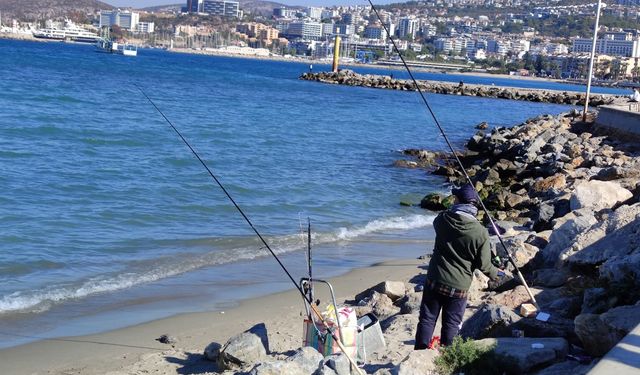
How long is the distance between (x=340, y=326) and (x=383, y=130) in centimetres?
2618

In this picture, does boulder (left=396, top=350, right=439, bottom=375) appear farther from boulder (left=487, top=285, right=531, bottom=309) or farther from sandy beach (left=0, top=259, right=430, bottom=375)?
sandy beach (left=0, top=259, right=430, bottom=375)

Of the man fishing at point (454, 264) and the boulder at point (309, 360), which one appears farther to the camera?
the man fishing at point (454, 264)

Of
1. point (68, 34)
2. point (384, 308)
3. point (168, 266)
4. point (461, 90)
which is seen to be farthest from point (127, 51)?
point (384, 308)

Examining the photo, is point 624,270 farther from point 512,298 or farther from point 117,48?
point 117,48

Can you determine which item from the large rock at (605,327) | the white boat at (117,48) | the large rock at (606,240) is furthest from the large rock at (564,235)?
the white boat at (117,48)

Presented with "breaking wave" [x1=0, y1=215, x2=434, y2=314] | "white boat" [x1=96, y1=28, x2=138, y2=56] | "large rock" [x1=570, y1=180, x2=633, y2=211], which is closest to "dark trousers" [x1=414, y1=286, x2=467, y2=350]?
"breaking wave" [x1=0, y1=215, x2=434, y2=314]

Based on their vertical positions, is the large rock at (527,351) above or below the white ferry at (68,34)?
below

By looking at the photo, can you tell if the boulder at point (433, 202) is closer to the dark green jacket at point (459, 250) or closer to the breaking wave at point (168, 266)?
the breaking wave at point (168, 266)

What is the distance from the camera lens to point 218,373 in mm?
6242

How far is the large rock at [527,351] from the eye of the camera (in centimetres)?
482

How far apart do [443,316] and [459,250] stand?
0.50 metres

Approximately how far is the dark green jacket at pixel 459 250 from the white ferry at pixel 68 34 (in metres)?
158

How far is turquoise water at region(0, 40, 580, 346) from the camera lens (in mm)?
8844

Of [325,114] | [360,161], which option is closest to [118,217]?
[360,161]
